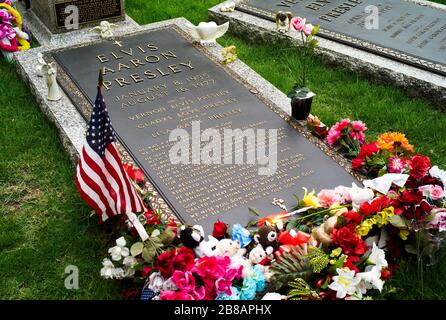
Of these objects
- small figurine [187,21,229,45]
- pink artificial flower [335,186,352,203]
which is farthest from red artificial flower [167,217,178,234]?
small figurine [187,21,229,45]

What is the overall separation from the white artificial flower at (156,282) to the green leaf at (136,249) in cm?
19

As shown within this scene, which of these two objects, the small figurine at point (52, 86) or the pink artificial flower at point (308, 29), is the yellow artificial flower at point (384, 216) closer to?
the pink artificial flower at point (308, 29)

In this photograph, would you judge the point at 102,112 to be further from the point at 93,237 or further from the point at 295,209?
the point at 295,209

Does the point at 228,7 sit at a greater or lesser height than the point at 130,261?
greater

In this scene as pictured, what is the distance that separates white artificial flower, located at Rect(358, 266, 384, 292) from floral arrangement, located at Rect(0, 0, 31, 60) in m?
4.44

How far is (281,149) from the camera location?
4746 mm

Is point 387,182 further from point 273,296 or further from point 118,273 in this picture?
point 118,273

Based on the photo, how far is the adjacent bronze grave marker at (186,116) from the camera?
432 cm

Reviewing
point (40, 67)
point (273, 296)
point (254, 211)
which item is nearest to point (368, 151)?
point (254, 211)

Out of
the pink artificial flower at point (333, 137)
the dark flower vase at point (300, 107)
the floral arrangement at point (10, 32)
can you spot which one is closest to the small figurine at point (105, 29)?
the floral arrangement at point (10, 32)

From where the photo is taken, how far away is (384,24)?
21.7 feet

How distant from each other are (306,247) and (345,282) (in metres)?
0.37

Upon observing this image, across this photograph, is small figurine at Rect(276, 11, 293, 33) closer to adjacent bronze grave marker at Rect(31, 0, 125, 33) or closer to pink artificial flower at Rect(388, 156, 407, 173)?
adjacent bronze grave marker at Rect(31, 0, 125, 33)
